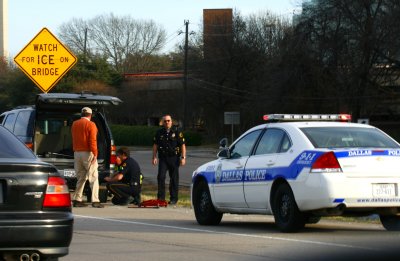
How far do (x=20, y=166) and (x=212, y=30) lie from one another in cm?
6799

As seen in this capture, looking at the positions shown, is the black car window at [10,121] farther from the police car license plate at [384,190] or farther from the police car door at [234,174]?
the police car license plate at [384,190]

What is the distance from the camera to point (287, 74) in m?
56.8

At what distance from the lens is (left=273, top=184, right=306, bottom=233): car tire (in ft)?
34.7

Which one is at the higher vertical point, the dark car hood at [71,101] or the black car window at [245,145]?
the dark car hood at [71,101]

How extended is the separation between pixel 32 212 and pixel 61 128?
10.7m

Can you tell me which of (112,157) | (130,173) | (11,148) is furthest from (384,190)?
(112,157)

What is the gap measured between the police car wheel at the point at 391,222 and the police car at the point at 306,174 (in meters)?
0.01

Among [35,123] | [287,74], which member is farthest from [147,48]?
[35,123]

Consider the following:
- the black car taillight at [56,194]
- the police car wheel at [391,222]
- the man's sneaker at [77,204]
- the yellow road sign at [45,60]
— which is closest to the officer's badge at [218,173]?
the police car wheel at [391,222]

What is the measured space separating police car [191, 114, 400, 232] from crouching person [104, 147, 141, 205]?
3995 millimetres

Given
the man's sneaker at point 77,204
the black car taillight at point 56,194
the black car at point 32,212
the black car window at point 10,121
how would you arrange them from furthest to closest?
the black car window at point 10,121
the man's sneaker at point 77,204
the black car taillight at point 56,194
the black car at point 32,212

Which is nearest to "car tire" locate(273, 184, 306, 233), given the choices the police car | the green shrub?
the police car

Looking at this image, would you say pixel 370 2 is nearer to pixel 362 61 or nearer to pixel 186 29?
pixel 362 61

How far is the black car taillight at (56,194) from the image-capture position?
7.16 metres
